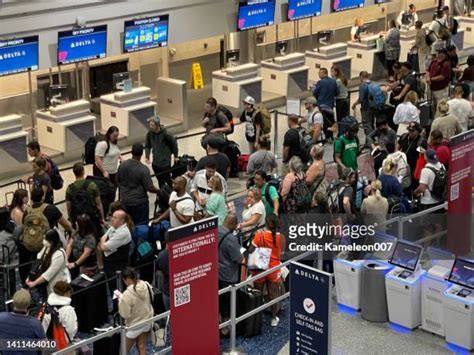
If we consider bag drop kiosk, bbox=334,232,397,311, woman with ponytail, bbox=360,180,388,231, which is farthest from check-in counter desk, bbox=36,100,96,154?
bag drop kiosk, bbox=334,232,397,311

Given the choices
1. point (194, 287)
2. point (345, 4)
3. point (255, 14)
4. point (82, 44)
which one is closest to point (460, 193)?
point (194, 287)

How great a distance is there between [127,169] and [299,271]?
4047 millimetres

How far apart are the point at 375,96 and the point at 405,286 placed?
6291 millimetres

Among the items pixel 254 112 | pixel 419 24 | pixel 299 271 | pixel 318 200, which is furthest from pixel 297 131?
pixel 419 24

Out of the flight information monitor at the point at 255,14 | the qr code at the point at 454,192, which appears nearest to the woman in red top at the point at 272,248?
the qr code at the point at 454,192

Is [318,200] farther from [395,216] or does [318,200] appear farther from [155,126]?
[155,126]

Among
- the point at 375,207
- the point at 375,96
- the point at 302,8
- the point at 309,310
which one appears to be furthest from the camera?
the point at 302,8

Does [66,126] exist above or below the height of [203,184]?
below

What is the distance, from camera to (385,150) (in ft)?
43.8

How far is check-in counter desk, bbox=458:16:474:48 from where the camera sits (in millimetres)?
25094

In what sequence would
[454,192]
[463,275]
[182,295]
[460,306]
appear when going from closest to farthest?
[182,295] < [460,306] < [463,275] < [454,192]

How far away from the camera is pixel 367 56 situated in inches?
862

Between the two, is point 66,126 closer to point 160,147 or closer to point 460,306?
point 160,147

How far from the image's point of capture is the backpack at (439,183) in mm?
12102
